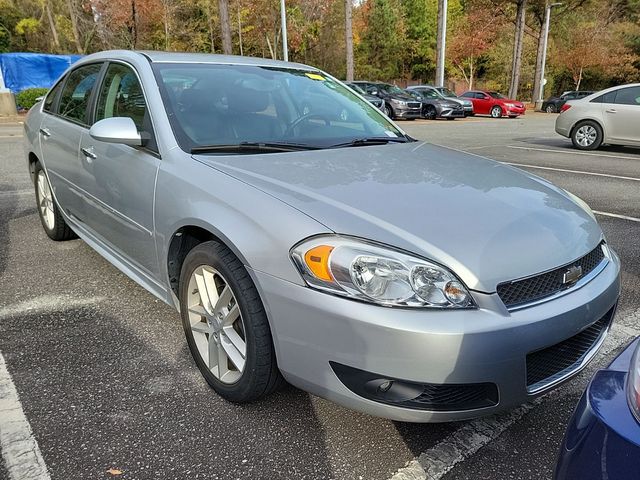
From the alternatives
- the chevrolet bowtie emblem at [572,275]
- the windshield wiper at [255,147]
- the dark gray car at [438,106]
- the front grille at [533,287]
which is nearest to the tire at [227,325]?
the windshield wiper at [255,147]

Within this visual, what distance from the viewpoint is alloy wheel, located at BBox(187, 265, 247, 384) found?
7.63 ft

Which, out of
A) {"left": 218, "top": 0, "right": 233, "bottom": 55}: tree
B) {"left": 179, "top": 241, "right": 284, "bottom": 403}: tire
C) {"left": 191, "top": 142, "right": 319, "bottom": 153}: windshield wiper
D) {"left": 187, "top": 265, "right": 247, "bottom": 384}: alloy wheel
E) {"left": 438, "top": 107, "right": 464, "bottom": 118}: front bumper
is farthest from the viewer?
{"left": 218, "top": 0, "right": 233, "bottom": 55}: tree

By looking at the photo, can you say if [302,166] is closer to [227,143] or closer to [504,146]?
[227,143]

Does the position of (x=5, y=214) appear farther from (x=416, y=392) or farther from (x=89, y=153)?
(x=416, y=392)

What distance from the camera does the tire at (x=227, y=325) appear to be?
6.98 ft

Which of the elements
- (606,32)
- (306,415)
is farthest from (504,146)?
(606,32)

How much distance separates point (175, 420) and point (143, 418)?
14cm

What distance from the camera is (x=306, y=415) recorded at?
236 cm

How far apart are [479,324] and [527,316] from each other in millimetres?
207

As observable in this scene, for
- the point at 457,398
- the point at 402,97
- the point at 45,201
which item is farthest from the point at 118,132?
the point at 402,97

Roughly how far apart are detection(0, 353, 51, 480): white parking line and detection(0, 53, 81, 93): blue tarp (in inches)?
944

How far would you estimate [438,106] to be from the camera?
78.1 feet

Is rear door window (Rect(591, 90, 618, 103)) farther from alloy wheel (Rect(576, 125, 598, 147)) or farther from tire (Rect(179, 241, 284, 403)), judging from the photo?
tire (Rect(179, 241, 284, 403))

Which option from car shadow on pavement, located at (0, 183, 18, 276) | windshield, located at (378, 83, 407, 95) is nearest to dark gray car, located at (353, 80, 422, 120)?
windshield, located at (378, 83, 407, 95)
